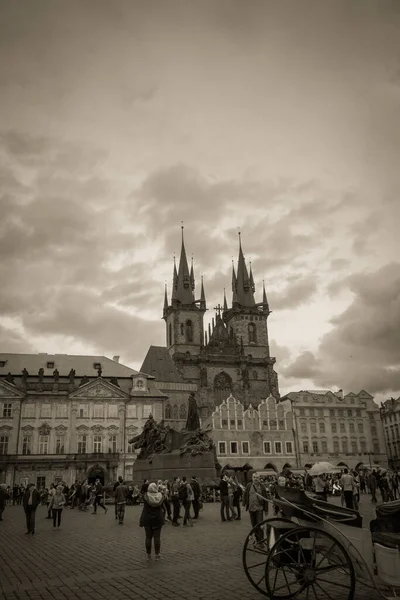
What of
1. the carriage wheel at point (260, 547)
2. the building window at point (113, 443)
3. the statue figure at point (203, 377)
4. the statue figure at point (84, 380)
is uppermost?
the statue figure at point (203, 377)

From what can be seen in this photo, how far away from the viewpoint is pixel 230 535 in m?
Result: 13.8

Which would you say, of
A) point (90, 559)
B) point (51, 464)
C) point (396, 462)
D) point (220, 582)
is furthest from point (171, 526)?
point (396, 462)

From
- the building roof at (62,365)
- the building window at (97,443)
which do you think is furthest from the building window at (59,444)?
the building roof at (62,365)

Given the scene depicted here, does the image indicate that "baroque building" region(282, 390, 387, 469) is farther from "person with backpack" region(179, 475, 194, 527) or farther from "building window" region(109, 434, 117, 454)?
"person with backpack" region(179, 475, 194, 527)

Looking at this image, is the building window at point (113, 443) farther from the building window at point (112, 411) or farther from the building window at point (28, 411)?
the building window at point (28, 411)

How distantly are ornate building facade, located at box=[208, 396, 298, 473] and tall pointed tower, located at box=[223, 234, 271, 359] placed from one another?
19986 mm

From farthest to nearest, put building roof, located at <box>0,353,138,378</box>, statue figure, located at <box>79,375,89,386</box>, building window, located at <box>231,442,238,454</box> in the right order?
building window, located at <box>231,442,238,454</box>, building roof, located at <box>0,353,138,378</box>, statue figure, located at <box>79,375,89,386</box>

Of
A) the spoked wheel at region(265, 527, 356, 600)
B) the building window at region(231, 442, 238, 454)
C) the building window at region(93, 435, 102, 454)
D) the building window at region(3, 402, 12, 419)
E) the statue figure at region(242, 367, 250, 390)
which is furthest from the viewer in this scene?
the statue figure at region(242, 367, 250, 390)

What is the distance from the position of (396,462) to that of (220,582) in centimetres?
9247

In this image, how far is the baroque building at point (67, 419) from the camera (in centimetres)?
5641

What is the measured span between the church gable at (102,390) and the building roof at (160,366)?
19563 millimetres

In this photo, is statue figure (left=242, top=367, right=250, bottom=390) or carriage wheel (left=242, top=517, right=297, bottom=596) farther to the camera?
statue figure (left=242, top=367, right=250, bottom=390)

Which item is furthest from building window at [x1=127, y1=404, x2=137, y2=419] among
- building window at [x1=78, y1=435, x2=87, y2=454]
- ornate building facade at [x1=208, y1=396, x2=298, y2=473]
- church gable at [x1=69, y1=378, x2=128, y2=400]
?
ornate building facade at [x1=208, y1=396, x2=298, y2=473]

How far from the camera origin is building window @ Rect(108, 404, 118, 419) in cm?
6032
